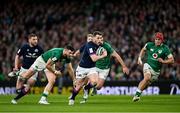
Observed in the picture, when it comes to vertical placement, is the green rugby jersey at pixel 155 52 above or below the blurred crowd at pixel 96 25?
below

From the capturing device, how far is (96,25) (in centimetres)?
3919

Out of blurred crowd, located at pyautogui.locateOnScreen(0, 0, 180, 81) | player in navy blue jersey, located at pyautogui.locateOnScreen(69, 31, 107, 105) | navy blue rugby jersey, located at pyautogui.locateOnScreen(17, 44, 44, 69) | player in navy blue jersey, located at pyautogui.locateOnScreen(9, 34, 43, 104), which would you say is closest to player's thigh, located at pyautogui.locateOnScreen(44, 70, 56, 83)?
player in navy blue jersey, located at pyautogui.locateOnScreen(69, 31, 107, 105)

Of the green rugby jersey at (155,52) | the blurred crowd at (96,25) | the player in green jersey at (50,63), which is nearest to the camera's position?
the player in green jersey at (50,63)

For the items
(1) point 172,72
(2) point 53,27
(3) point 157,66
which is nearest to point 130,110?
(3) point 157,66

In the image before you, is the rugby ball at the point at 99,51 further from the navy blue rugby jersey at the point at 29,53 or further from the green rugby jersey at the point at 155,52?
the navy blue rugby jersey at the point at 29,53

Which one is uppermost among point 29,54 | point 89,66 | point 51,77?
point 29,54

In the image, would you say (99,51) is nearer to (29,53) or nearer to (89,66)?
(89,66)

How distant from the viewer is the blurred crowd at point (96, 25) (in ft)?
116

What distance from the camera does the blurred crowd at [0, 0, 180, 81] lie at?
116 ft

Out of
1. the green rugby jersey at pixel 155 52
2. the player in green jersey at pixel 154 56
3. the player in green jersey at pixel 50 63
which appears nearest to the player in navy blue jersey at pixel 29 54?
the player in green jersey at pixel 50 63

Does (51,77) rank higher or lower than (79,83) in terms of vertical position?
higher

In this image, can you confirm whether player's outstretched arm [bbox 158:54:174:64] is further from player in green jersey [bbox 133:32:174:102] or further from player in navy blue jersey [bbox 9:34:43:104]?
player in navy blue jersey [bbox 9:34:43:104]

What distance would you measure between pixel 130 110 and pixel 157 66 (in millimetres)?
5461

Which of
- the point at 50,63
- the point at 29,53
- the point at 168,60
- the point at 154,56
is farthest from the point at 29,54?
the point at 168,60
